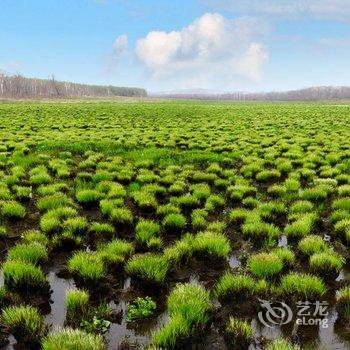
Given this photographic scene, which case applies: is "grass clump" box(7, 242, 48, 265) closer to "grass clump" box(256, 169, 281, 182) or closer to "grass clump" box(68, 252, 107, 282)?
"grass clump" box(68, 252, 107, 282)

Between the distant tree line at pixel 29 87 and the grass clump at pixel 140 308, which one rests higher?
the distant tree line at pixel 29 87

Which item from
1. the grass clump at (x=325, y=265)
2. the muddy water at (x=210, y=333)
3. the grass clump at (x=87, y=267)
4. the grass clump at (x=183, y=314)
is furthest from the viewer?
the grass clump at (x=325, y=265)

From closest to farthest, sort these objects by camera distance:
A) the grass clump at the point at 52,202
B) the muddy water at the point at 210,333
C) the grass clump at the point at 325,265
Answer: the muddy water at the point at 210,333
the grass clump at the point at 325,265
the grass clump at the point at 52,202

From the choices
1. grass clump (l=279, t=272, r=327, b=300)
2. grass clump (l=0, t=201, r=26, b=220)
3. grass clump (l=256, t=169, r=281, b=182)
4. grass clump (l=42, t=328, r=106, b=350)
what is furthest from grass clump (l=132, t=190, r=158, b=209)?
grass clump (l=42, t=328, r=106, b=350)

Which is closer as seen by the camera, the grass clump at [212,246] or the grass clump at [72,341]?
the grass clump at [72,341]

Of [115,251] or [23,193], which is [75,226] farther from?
[23,193]

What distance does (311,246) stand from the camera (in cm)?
727

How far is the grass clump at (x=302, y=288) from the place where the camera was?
567 cm

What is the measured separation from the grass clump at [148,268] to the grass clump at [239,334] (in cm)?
154

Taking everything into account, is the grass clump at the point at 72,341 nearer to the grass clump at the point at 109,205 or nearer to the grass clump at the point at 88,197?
the grass clump at the point at 109,205

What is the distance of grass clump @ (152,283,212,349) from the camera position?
4715mm

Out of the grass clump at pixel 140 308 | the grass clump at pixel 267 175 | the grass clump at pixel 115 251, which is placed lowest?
the grass clump at pixel 140 308

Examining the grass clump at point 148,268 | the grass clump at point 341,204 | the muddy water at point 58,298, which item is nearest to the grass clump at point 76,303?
the muddy water at point 58,298

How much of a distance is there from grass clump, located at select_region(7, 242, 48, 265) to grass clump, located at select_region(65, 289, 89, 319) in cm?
139
